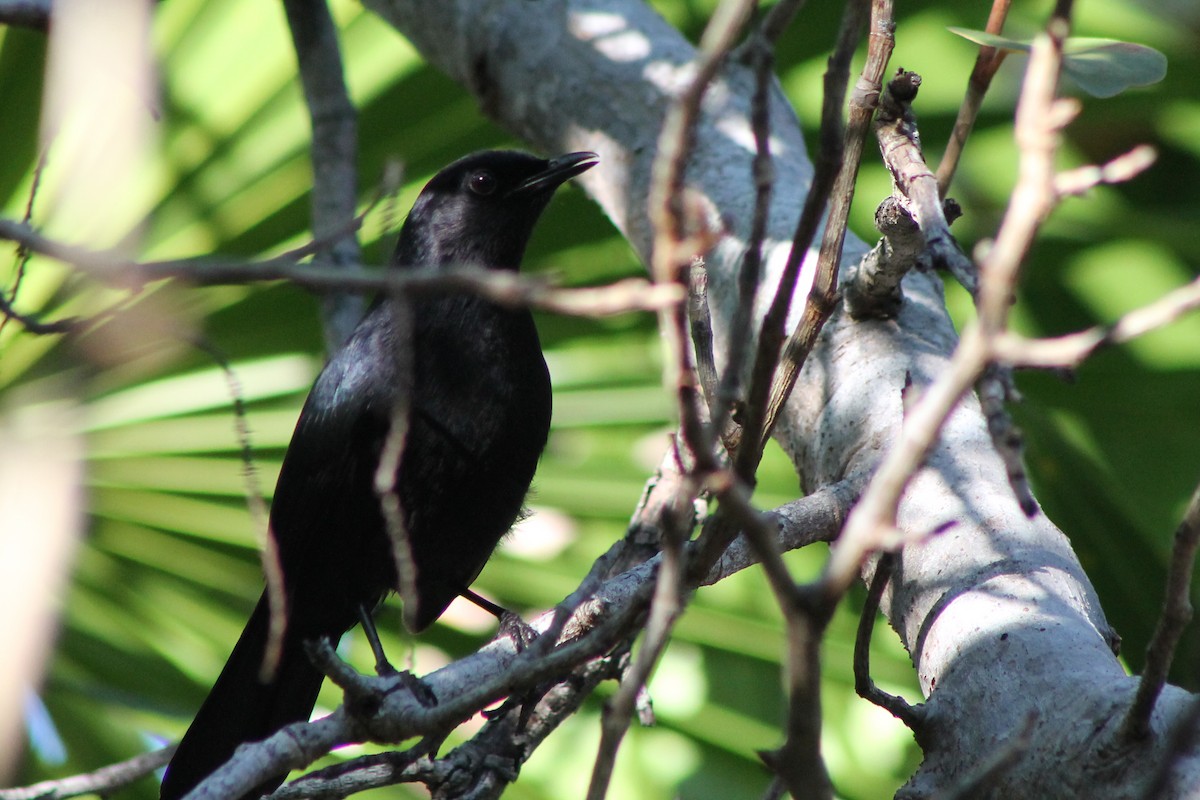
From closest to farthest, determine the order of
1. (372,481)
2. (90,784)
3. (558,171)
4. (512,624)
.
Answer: (90,784) → (372,481) → (512,624) → (558,171)

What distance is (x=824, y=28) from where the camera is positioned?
155 inches

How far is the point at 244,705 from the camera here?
3092 millimetres

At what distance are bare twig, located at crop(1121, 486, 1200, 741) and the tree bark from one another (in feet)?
0.14

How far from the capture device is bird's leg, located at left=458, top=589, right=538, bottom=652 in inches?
95.7

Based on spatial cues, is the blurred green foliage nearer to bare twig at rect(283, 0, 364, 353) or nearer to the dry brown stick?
bare twig at rect(283, 0, 364, 353)

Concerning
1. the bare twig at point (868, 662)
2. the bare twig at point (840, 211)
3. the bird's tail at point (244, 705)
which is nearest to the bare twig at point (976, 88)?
the bare twig at point (840, 211)

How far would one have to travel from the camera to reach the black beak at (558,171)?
321cm

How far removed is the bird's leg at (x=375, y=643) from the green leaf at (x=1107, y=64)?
6.42 feet

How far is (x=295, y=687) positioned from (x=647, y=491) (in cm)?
120

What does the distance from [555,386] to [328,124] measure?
47.4 inches

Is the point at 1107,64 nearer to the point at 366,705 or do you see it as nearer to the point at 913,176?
the point at 913,176

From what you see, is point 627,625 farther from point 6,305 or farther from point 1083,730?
point 6,305

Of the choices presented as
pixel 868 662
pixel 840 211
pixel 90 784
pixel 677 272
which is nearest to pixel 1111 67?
pixel 840 211

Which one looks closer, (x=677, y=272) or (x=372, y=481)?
(x=677, y=272)
